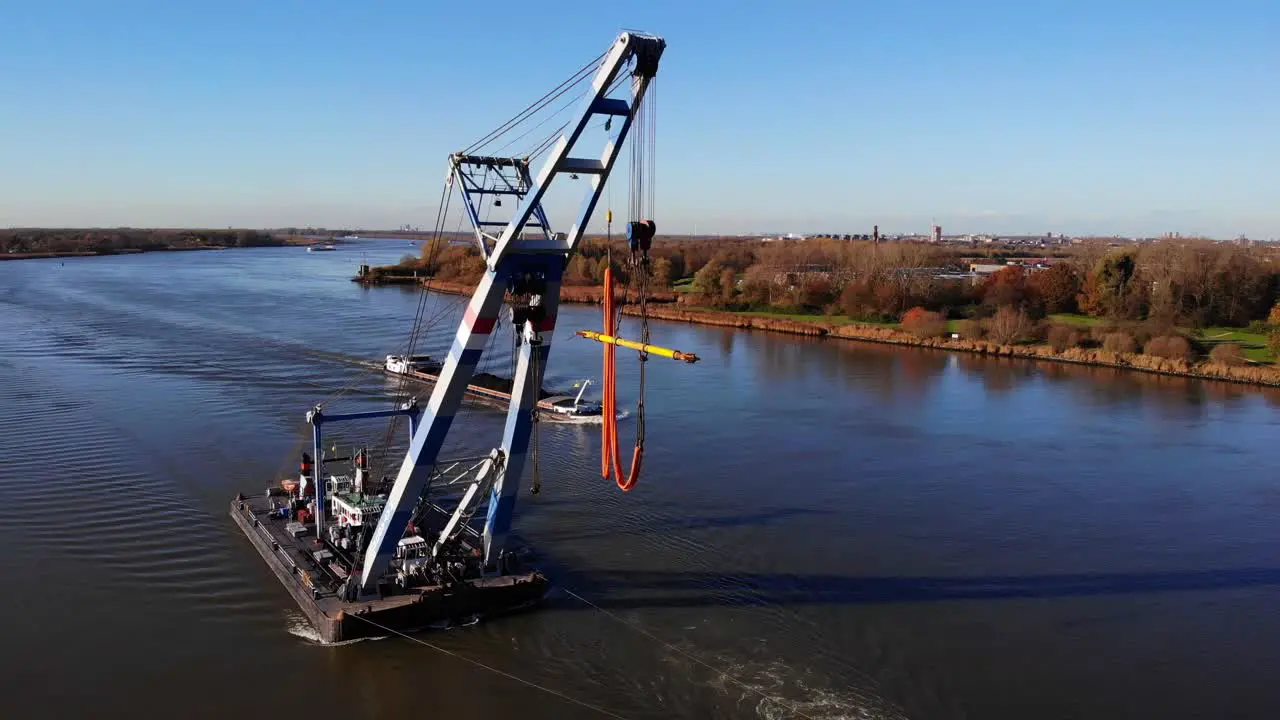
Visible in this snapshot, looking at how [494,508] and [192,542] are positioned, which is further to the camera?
[192,542]

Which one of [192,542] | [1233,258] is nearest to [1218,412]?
[1233,258]

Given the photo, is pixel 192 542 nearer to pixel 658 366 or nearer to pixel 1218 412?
pixel 658 366

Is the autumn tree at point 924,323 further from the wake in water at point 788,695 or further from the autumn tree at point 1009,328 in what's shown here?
the wake in water at point 788,695

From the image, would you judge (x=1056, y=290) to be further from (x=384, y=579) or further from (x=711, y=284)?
(x=384, y=579)

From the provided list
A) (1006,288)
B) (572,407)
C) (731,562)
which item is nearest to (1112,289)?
(1006,288)

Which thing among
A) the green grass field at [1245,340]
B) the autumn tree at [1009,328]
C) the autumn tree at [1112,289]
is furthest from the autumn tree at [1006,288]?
the green grass field at [1245,340]

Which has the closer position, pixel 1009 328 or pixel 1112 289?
pixel 1009 328
